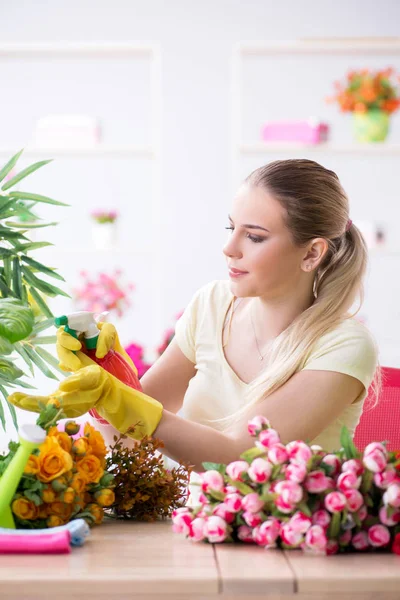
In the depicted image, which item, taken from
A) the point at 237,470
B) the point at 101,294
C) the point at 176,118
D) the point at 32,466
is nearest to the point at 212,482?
the point at 237,470

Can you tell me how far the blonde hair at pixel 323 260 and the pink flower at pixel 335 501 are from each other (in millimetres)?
633

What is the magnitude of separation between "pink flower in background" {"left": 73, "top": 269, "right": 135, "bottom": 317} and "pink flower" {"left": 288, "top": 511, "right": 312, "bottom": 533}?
3160 mm

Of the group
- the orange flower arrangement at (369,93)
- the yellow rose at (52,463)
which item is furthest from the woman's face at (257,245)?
the orange flower arrangement at (369,93)

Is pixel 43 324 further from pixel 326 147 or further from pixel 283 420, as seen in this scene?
pixel 326 147

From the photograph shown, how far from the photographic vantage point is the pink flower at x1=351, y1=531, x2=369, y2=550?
1.04m

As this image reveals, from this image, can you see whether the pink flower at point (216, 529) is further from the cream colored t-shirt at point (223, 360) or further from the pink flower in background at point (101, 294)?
the pink flower in background at point (101, 294)

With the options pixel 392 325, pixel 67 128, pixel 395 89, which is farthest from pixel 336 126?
pixel 67 128

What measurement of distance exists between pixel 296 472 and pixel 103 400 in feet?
1.54

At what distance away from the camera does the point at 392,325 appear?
427 centimetres

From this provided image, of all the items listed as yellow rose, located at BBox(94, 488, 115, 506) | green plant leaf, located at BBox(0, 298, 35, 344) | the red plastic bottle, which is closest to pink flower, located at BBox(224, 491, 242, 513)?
yellow rose, located at BBox(94, 488, 115, 506)

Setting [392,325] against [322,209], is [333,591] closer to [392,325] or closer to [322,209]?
[322,209]

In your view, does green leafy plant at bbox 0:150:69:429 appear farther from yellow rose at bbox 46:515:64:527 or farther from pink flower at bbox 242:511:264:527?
pink flower at bbox 242:511:264:527

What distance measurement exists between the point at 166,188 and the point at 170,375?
243cm

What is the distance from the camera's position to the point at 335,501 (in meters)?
1.01
